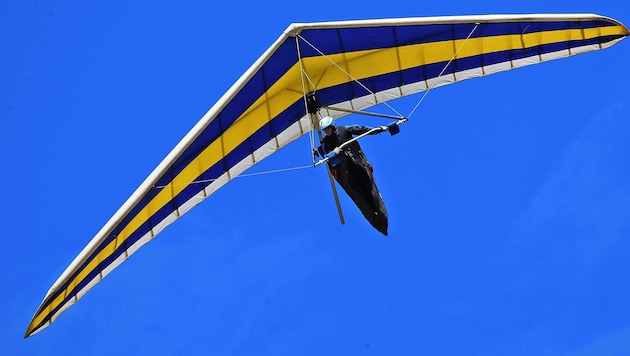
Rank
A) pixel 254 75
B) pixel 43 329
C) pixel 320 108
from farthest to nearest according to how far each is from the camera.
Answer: pixel 43 329
pixel 320 108
pixel 254 75

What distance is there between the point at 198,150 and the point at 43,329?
6.52 meters

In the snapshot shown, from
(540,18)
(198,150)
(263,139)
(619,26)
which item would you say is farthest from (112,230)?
(619,26)

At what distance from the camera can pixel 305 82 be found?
2614 cm

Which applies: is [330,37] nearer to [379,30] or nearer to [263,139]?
[379,30]

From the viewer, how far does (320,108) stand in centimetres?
2603

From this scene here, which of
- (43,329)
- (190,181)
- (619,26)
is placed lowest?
(43,329)

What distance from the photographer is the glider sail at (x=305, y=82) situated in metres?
24.8

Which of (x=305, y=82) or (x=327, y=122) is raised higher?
(x=305, y=82)

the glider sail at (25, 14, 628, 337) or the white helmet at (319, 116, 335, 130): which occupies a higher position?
the glider sail at (25, 14, 628, 337)

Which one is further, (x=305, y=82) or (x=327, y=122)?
(x=305, y=82)

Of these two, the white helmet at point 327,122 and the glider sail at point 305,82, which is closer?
the white helmet at point 327,122

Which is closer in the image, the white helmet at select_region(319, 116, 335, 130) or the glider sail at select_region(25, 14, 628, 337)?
the white helmet at select_region(319, 116, 335, 130)

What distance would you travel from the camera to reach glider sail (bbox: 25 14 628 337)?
24828 mm

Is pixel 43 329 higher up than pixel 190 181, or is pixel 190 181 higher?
pixel 190 181
